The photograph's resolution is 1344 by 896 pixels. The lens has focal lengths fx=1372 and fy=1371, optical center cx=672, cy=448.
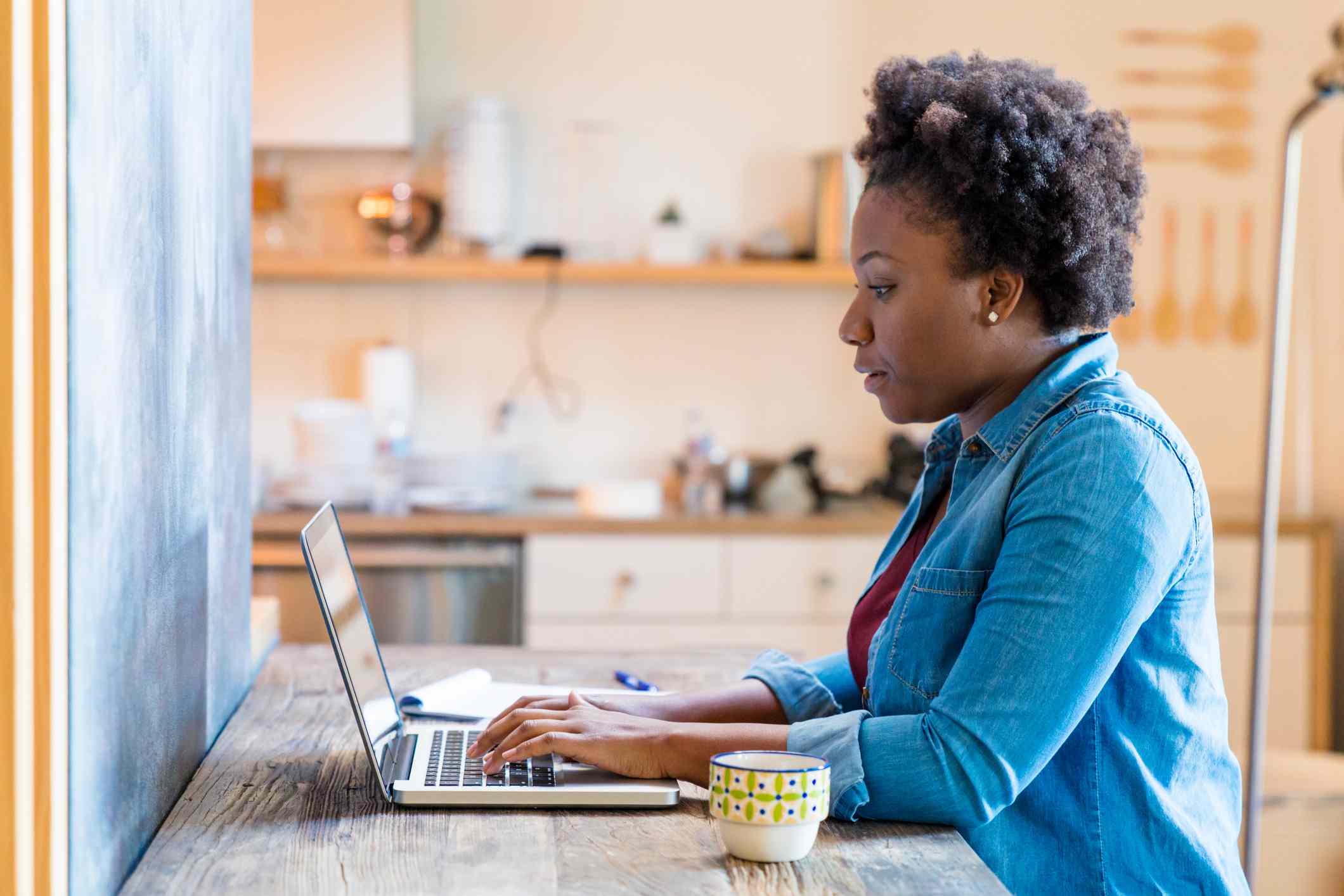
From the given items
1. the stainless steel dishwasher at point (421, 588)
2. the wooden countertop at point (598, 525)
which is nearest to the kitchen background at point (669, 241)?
the wooden countertop at point (598, 525)

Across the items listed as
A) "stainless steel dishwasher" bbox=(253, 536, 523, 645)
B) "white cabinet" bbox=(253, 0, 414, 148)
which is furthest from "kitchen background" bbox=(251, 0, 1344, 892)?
"stainless steel dishwasher" bbox=(253, 536, 523, 645)

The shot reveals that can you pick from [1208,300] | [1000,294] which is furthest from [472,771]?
[1208,300]

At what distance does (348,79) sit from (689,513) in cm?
141

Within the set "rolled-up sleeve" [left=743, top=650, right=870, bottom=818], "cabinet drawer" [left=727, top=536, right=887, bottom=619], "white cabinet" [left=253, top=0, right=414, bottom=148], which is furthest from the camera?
"white cabinet" [left=253, top=0, right=414, bottom=148]

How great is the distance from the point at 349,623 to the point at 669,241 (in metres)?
2.55

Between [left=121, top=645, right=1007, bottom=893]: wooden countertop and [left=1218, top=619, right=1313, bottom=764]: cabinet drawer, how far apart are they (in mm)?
2631

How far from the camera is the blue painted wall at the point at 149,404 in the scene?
0.89 meters

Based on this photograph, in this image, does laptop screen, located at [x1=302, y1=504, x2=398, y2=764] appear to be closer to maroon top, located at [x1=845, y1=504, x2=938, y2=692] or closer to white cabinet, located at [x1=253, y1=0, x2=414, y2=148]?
maroon top, located at [x1=845, y1=504, x2=938, y2=692]

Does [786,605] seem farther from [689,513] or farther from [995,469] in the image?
[995,469]

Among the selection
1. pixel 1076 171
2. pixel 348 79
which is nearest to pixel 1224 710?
pixel 1076 171

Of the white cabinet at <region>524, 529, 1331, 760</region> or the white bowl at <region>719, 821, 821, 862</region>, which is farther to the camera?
the white cabinet at <region>524, 529, 1331, 760</region>

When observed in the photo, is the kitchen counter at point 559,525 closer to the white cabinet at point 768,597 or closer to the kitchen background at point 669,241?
the white cabinet at point 768,597

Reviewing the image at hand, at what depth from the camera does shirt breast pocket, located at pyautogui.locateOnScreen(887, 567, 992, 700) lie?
1190 mm

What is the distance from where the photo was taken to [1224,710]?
1227 millimetres
